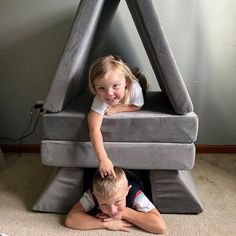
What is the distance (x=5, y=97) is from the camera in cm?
193

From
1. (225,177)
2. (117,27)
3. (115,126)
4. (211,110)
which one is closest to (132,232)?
(115,126)

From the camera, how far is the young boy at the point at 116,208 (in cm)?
118

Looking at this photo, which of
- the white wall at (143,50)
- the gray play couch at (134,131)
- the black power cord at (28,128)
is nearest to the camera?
the gray play couch at (134,131)

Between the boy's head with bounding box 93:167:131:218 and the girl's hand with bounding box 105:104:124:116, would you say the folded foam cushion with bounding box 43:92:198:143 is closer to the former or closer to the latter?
the girl's hand with bounding box 105:104:124:116

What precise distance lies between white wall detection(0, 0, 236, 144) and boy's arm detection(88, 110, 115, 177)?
0.72 meters

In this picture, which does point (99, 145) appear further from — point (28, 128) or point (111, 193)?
point (28, 128)

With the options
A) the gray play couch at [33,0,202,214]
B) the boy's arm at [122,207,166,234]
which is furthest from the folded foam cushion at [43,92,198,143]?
the boy's arm at [122,207,166,234]

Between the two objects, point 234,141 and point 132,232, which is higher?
point 132,232

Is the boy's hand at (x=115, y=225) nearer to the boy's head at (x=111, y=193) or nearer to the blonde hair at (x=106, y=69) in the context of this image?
the boy's head at (x=111, y=193)

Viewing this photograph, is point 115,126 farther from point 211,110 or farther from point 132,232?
point 211,110

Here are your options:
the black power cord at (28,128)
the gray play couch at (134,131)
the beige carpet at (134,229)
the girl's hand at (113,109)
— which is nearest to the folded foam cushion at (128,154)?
the gray play couch at (134,131)

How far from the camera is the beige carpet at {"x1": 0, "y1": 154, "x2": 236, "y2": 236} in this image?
1.24 metres

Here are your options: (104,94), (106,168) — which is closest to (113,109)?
(104,94)

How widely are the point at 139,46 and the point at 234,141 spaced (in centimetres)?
81
